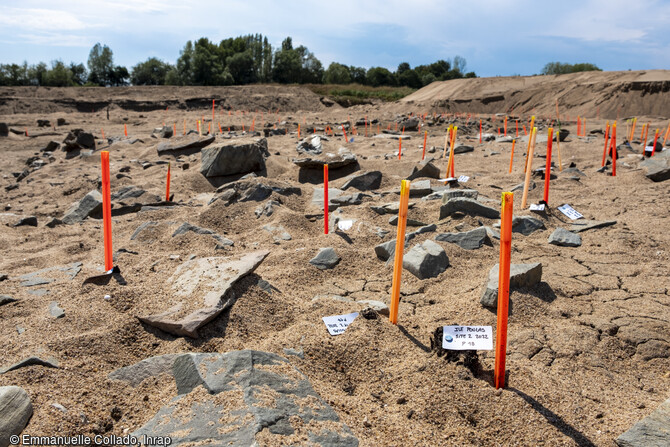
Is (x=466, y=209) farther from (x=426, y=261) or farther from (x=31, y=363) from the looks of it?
(x=31, y=363)

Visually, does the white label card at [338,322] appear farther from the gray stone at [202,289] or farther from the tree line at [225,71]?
the tree line at [225,71]

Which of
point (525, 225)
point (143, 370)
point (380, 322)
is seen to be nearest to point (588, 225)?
point (525, 225)

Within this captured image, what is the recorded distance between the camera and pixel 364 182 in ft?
26.4

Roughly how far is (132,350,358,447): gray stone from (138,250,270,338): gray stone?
61cm

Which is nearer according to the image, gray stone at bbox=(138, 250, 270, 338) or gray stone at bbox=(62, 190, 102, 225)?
gray stone at bbox=(138, 250, 270, 338)

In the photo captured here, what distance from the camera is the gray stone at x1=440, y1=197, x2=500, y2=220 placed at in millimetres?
5773

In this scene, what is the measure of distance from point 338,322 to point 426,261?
137cm

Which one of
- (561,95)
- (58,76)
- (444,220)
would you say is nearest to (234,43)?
(58,76)

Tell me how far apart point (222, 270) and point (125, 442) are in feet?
5.41

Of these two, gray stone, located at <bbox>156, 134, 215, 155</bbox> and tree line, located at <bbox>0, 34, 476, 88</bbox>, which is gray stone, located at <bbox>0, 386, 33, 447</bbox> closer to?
gray stone, located at <bbox>156, 134, 215, 155</bbox>

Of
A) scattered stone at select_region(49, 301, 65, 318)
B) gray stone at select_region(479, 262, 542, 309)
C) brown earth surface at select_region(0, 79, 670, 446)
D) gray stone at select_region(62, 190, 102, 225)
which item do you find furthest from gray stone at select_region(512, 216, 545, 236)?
gray stone at select_region(62, 190, 102, 225)

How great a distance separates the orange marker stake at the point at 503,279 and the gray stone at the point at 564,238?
123 inches

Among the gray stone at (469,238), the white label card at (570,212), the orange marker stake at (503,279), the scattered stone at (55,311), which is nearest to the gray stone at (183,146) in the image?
the gray stone at (469,238)

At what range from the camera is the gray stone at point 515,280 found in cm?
356
